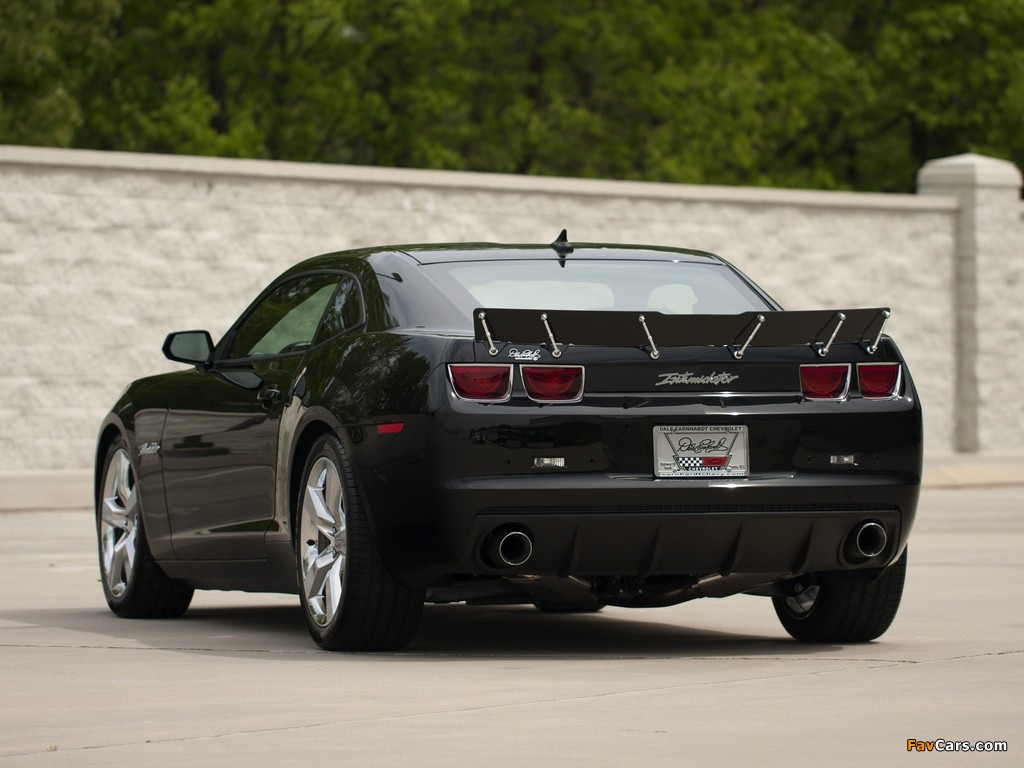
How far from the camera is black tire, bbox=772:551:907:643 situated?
859 cm

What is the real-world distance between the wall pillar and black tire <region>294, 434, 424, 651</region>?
19.5 meters

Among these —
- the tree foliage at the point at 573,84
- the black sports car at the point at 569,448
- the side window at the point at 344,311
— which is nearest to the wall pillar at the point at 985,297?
the tree foliage at the point at 573,84

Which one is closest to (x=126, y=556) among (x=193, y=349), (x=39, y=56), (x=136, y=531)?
(x=136, y=531)

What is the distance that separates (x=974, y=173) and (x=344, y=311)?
19.1m

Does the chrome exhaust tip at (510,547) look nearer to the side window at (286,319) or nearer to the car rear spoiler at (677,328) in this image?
the car rear spoiler at (677,328)

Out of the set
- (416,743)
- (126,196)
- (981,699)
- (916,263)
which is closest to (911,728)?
(981,699)

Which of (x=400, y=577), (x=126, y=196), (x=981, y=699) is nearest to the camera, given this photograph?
(x=981, y=699)

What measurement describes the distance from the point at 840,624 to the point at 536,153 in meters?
36.1

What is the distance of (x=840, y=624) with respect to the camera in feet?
28.5

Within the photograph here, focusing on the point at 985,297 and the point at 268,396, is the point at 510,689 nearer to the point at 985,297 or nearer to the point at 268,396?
the point at 268,396

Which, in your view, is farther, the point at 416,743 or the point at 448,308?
the point at 448,308

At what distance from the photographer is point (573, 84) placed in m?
48.1

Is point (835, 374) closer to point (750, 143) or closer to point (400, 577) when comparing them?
point (400, 577)

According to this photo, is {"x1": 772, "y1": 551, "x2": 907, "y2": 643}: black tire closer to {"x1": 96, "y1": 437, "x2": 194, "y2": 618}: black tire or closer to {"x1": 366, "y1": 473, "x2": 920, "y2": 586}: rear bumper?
{"x1": 366, "y1": 473, "x2": 920, "y2": 586}: rear bumper
